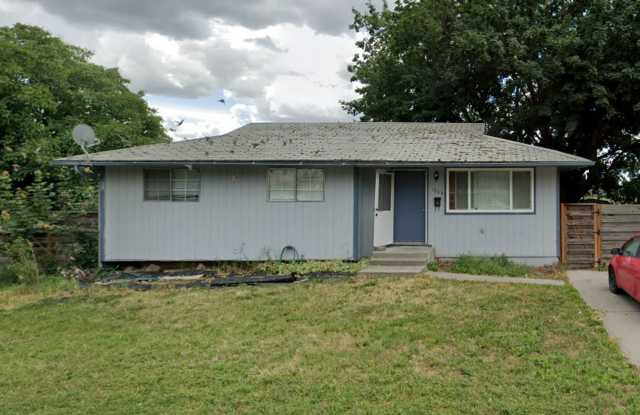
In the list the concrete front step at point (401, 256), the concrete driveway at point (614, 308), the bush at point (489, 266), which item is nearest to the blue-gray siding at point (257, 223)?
the bush at point (489, 266)

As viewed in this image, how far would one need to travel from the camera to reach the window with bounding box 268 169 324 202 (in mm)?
11609

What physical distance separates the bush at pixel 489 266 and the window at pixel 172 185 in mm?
6603

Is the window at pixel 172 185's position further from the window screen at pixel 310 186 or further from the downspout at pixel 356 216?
the downspout at pixel 356 216

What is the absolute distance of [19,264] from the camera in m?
9.98

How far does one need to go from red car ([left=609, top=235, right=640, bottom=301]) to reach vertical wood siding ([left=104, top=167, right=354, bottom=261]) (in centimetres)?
593

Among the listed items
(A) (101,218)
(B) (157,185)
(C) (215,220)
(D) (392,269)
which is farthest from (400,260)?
(A) (101,218)

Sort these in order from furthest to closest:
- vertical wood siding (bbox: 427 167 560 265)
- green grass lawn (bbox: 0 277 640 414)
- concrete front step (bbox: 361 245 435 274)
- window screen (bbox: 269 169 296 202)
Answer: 1. window screen (bbox: 269 169 296 202)
2. vertical wood siding (bbox: 427 167 560 265)
3. concrete front step (bbox: 361 245 435 274)
4. green grass lawn (bbox: 0 277 640 414)

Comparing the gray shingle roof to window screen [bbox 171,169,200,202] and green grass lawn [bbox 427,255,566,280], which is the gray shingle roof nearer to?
window screen [bbox 171,169,200,202]

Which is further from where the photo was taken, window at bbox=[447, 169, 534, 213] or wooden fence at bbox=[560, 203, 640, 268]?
window at bbox=[447, 169, 534, 213]

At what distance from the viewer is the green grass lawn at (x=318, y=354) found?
4.13 m

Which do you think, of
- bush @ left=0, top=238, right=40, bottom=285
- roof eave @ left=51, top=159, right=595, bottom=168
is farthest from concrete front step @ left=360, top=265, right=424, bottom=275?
bush @ left=0, top=238, right=40, bottom=285

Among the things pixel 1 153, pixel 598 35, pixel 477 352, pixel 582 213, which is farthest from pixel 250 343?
pixel 1 153

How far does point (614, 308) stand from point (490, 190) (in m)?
4.80

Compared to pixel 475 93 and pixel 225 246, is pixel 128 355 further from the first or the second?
pixel 475 93
